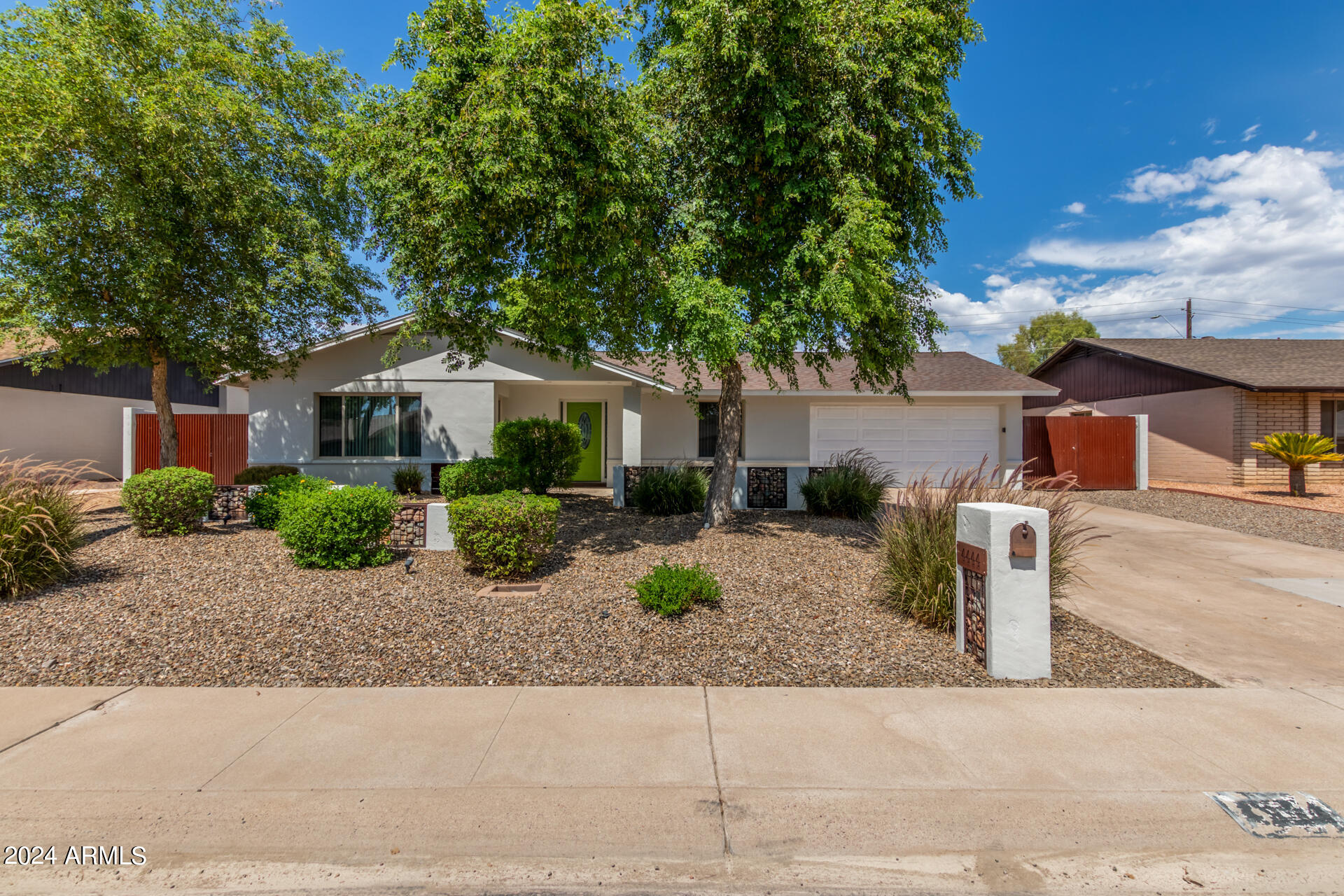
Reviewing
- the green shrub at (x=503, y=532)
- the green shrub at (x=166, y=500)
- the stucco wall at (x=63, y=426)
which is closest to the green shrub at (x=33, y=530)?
the green shrub at (x=166, y=500)

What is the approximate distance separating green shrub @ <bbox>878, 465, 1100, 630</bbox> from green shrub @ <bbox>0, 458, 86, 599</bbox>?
8.27 metres

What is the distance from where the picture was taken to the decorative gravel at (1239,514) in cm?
989

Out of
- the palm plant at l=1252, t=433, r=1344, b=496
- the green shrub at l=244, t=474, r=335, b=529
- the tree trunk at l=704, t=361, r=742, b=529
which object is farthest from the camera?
the palm plant at l=1252, t=433, r=1344, b=496

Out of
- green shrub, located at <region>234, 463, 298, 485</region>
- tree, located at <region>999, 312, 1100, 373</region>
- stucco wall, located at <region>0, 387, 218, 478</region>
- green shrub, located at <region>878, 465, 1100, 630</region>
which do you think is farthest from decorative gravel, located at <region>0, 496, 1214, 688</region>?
tree, located at <region>999, 312, 1100, 373</region>

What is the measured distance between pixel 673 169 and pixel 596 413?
8464mm

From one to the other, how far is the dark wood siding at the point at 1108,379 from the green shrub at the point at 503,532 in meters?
18.9

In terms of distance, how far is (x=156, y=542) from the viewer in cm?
742

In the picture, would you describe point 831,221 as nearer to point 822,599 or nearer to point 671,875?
point 822,599

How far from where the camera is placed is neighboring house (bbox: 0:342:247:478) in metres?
17.0

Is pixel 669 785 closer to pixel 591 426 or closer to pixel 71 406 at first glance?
pixel 591 426

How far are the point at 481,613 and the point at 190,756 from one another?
2326mm

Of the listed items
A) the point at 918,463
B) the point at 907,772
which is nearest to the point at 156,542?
the point at 907,772

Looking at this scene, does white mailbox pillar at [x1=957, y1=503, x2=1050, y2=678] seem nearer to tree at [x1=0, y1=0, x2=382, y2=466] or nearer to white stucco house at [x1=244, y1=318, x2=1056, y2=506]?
white stucco house at [x1=244, y1=318, x2=1056, y2=506]

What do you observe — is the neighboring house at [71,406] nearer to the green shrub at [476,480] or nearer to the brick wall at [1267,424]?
the green shrub at [476,480]
